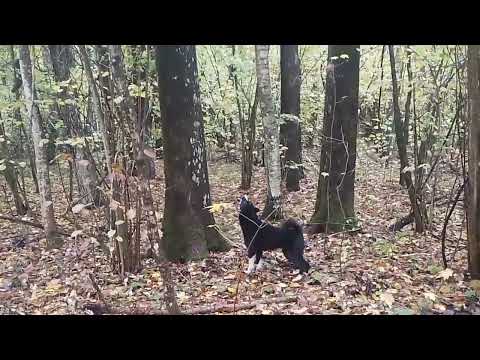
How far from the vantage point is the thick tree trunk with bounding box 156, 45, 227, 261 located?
5.11 metres

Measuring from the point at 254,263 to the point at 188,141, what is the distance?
67.1 inches

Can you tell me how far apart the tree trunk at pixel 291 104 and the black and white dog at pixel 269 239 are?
428cm

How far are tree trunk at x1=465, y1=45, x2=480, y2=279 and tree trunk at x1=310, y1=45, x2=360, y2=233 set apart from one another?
2.26 metres

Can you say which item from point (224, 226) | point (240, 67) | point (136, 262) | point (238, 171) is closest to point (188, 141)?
point (136, 262)

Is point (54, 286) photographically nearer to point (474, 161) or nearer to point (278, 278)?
point (278, 278)

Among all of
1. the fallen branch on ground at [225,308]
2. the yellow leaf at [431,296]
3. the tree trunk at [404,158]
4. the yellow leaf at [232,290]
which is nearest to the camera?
the yellow leaf at [431,296]

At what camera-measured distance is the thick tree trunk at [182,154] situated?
511 cm

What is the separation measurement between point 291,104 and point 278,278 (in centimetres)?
539

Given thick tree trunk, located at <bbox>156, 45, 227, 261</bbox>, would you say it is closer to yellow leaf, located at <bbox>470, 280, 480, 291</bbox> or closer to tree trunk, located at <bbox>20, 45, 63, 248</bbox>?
tree trunk, located at <bbox>20, 45, 63, 248</bbox>

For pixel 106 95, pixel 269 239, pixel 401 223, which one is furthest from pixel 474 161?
pixel 106 95

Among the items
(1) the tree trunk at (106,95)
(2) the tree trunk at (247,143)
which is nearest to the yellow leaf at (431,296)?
(1) the tree trunk at (106,95)

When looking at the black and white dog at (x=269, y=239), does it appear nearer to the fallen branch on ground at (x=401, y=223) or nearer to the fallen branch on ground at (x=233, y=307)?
the fallen branch on ground at (x=233, y=307)

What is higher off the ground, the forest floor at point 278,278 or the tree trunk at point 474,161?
the tree trunk at point 474,161
